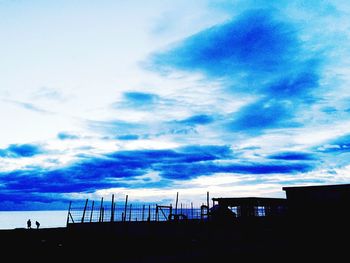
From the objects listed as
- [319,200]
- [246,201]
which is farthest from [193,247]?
[246,201]

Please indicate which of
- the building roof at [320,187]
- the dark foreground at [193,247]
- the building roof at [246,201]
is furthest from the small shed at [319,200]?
the building roof at [246,201]

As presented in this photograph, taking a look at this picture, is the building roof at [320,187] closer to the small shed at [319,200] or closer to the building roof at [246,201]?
the small shed at [319,200]

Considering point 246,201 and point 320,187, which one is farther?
point 246,201

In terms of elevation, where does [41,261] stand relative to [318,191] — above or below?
below

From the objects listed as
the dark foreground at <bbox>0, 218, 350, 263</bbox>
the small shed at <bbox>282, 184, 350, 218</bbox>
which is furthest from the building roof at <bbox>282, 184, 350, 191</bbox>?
the dark foreground at <bbox>0, 218, 350, 263</bbox>

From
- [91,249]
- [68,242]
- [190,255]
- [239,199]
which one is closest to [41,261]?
[91,249]

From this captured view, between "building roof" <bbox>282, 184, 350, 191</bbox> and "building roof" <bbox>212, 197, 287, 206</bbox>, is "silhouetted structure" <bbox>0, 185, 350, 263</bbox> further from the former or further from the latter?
"building roof" <bbox>212, 197, 287, 206</bbox>

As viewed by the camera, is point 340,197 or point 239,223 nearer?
point 340,197

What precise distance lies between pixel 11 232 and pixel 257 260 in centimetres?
2928

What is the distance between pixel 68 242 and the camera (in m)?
24.3

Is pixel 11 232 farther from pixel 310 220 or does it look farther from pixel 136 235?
pixel 310 220

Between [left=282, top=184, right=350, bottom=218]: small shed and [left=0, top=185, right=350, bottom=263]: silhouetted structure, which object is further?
[left=282, top=184, right=350, bottom=218]: small shed

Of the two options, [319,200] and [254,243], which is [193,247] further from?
[319,200]

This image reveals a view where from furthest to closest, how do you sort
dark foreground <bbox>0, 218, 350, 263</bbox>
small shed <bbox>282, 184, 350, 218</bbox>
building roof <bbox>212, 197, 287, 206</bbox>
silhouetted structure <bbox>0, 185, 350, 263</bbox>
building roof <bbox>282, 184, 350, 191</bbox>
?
building roof <bbox>212, 197, 287, 206</bbox>, building roof <bbox>282, 184, 350, 191</bbox>, small shed <bbox>282, 184, 350, 218</bbox>, silhouetted structure <bbox>0, 185, 350, 263</bbox>, dark foreground <bbox>0, 218, 350, 263</bbox>
